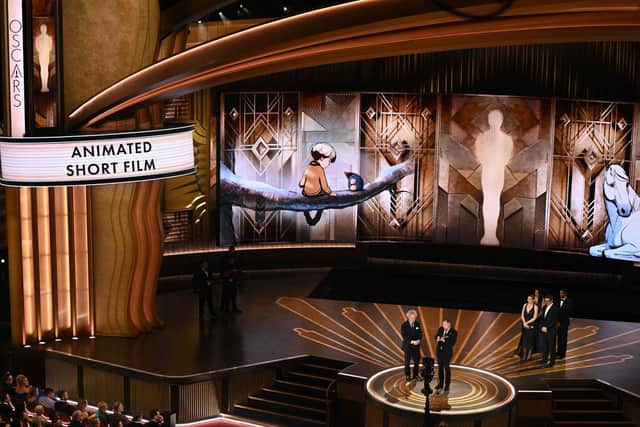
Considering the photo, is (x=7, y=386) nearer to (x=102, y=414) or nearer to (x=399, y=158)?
(x=102, y=414)

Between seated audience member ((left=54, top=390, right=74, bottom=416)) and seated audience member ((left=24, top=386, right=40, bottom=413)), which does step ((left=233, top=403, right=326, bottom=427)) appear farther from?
seated audience member ((left=24, top=386, right=40, bottom=413))

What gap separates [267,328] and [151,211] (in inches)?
123

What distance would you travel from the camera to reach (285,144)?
2138cm

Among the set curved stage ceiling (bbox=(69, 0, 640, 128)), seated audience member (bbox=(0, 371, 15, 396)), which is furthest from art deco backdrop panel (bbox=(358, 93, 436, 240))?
seated audience member (bbox=(0, 371, 15, 396))

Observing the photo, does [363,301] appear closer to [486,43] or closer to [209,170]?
[209,170]

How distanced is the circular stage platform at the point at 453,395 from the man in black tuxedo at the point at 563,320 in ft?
6.89

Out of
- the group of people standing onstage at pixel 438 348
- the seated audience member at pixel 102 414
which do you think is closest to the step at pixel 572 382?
the group of people standing onstage at pixel 438 348

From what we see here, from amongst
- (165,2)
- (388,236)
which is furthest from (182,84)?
(388,236)

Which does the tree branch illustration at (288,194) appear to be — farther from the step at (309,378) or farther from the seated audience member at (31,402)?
the seated audience member at (31,402)

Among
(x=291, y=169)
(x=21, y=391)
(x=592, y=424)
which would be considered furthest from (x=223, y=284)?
(x=592, y=424)

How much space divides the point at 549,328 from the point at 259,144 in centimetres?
860

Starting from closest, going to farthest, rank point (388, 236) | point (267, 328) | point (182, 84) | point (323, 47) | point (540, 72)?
point (323, 47) → point (182, 84) → point (267, 328) → point (540, 72) → point (388, 236)

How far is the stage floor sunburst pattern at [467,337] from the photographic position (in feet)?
51.4

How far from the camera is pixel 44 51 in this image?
616 inches
